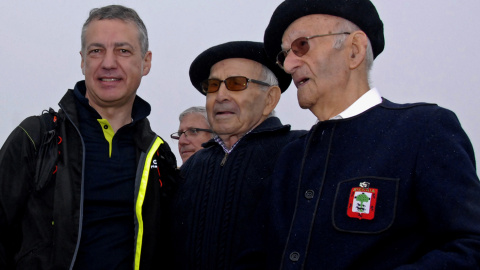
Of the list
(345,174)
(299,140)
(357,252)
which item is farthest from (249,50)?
(357,252)

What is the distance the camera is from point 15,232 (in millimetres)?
3061

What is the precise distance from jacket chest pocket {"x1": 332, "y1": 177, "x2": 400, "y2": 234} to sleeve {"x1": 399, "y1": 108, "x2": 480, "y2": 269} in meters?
0.13

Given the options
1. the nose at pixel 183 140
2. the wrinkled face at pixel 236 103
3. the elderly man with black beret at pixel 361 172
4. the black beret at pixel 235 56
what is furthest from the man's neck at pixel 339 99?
the nose at pixel 183 140

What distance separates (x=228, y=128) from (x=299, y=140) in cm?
81

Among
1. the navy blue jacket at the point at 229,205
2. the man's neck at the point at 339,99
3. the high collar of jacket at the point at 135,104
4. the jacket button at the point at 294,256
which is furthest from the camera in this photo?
the high collar of jacket at the point at 135,104

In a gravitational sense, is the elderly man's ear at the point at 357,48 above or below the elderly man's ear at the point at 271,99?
above

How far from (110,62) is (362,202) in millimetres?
2023

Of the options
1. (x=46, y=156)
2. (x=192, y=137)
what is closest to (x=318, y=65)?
(x=46, y=156)

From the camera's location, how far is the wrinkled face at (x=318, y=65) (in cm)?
287

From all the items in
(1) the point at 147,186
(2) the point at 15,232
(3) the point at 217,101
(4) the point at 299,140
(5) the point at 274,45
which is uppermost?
(5) the point at 274,45

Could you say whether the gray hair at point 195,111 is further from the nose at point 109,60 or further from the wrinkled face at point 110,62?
the nose at point 109,60

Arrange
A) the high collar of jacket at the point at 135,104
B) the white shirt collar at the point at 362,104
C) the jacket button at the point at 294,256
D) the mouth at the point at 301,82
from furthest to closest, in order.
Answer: the high collar of jacket at the point at 135,104 < the mouth at the point at 301,82 < the white shirt collar at the point at 362,104 < the jacket button at the point at 294,256

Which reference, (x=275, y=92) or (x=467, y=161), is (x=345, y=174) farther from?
(x=275, y=92)

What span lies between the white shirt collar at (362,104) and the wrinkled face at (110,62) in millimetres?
1581
